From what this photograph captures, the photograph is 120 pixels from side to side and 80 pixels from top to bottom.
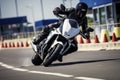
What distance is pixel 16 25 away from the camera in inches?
4222

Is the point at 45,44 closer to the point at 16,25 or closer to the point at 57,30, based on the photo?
the point at 57,30

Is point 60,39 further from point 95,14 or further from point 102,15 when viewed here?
point 95,14

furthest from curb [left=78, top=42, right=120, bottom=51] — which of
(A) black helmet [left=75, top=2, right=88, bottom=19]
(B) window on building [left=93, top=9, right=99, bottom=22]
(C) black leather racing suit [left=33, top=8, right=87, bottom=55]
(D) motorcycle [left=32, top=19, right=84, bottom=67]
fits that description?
(B) window on building [left=93, top=9, right=99, bottom=22]

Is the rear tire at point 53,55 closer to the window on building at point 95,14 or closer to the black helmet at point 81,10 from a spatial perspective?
the black helmet at point 81,10

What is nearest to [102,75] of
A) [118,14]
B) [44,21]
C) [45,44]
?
[45,44]

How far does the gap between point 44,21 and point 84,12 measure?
71765 mm

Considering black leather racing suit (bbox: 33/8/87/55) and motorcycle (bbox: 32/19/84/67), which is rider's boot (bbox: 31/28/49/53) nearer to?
black leather racing suit (bbox: 33/8/87/55)

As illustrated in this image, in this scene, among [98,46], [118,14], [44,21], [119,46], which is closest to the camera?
[119,46]

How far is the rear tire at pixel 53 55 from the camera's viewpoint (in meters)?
9.88

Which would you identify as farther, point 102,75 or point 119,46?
point 119,46

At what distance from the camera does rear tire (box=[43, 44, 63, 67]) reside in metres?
9.88

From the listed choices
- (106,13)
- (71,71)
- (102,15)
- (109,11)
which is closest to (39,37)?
(71,71)

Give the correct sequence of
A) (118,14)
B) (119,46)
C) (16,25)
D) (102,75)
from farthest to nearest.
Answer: (16,25) → (118,14) → (119,46) → (102,75)

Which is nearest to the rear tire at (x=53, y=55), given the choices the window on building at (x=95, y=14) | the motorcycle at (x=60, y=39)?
the motorcycle at (x=60, y=39)
